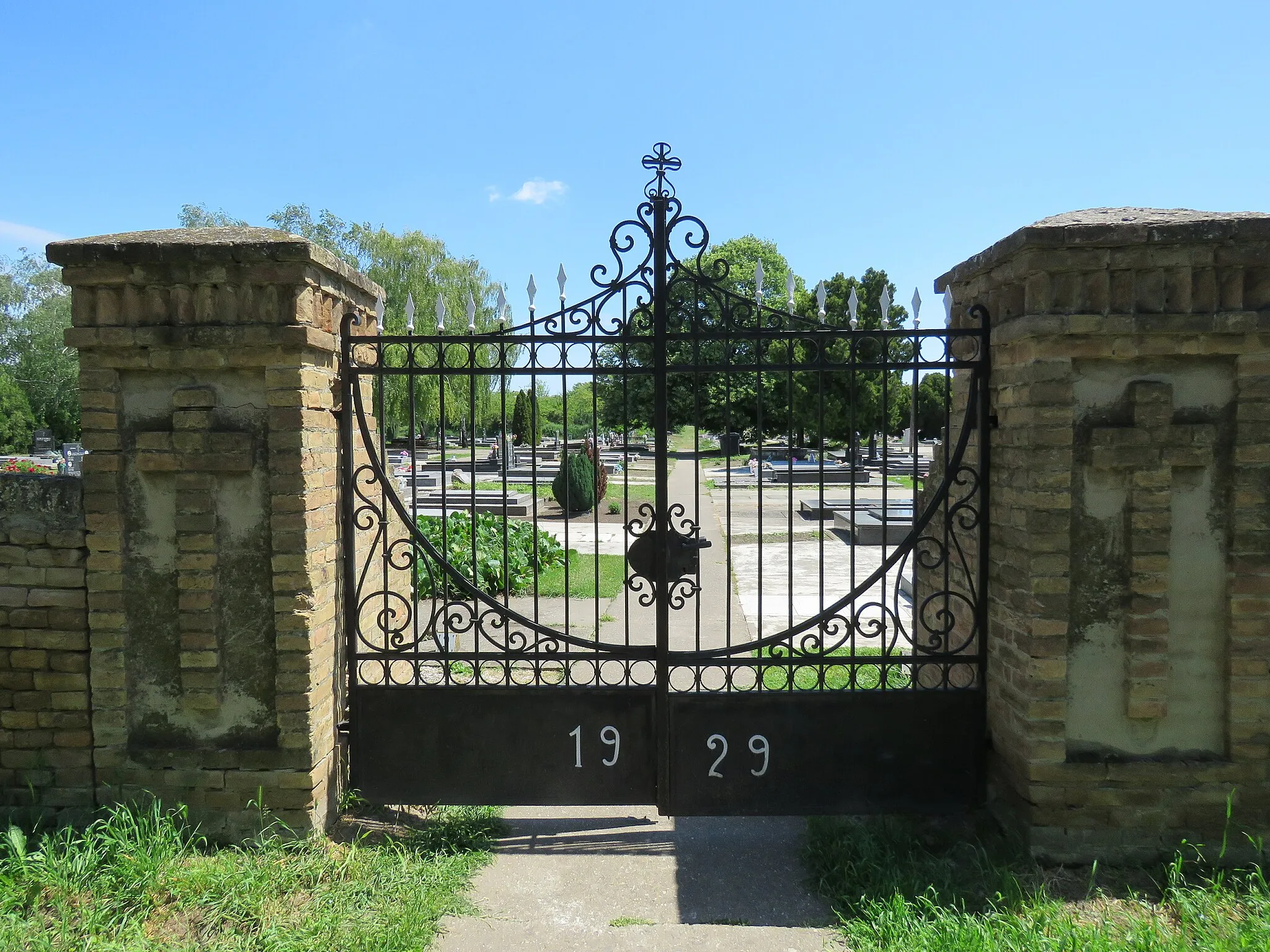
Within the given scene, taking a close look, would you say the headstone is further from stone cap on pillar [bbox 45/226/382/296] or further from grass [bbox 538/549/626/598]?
stone cap on pillar [bbox 45/226/382/296]

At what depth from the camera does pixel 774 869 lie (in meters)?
3.41

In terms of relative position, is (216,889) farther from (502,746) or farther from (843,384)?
(843,384)

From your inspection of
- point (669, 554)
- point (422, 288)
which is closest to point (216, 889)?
point (669, 554)

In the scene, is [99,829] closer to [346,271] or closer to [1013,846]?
[346,271]

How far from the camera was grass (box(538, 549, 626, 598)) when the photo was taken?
29.2 feet

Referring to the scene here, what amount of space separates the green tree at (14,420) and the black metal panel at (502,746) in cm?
3707

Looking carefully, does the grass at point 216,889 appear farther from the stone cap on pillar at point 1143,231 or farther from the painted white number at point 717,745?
the stone cap on pillar at point 1143,231

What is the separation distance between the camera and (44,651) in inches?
136

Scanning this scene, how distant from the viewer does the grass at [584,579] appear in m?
8.91

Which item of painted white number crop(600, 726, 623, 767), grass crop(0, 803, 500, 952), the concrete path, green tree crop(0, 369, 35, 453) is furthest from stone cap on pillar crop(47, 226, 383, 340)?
green tree crop(0, 369, 35, 453)

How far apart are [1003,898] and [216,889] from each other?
309cm

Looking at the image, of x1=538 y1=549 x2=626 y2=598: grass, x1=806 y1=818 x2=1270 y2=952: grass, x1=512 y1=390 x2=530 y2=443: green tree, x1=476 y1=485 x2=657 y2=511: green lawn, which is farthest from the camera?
x1=512 y1=390 x2=530 y2=443: green tree

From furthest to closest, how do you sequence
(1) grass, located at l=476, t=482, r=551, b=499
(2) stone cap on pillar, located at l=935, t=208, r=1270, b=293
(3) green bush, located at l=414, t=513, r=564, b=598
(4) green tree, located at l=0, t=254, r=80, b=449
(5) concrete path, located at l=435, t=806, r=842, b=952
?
(4) green tree, located at l=0, t=254, r=80, b=449
(1) grass, located at l=476, t=482, r=551, b=499
(3) green bush, located at l=414, t=513, r=564, b=598
(2) stone cap on pillar, located at l=935, t=208, r=1270, b=293
(5) concrete path, located at l=435, t=806, r=842, b=952

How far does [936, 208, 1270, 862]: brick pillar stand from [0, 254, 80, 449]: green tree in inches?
1703
